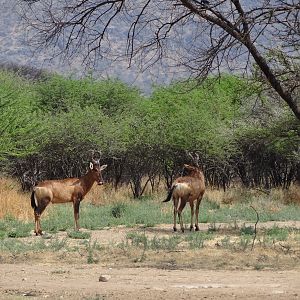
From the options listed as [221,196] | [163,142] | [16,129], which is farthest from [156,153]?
[16,129]

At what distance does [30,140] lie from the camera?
1171 inches

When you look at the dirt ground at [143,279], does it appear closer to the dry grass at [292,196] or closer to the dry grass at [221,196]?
the dry grass at [221,196]

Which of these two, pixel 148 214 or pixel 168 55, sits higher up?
pixel 168 55

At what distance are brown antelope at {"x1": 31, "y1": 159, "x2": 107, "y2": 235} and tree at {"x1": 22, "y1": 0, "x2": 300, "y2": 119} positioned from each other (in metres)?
5.75

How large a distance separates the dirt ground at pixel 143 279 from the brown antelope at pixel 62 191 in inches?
196

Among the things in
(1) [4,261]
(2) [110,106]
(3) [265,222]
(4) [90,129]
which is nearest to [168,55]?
(1) [4,261]

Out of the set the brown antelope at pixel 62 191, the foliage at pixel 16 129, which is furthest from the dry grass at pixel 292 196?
the brown antelope at pixel 62 191

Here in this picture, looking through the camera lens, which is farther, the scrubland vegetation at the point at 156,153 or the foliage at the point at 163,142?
the foliage at the point at 163,142

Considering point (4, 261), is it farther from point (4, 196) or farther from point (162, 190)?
point (162, 190)

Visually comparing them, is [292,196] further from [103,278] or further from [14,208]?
[103,278]

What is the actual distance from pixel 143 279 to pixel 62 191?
28.8ft

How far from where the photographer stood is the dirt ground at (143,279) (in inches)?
382

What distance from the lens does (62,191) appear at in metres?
19.6

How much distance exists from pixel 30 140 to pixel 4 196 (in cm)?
651
